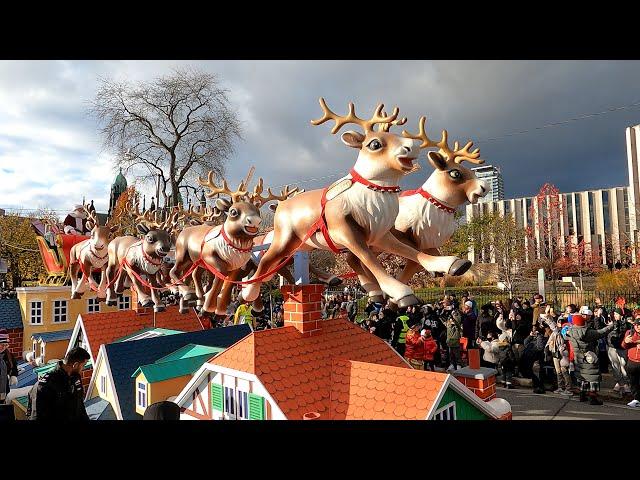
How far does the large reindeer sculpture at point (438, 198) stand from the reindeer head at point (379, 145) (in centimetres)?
11

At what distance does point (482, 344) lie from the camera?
742cm

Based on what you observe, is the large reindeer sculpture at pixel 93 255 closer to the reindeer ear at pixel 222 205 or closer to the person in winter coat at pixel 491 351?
the reindeer ear at pixel 222 205

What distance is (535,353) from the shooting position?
278 inches

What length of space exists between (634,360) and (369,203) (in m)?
6.36

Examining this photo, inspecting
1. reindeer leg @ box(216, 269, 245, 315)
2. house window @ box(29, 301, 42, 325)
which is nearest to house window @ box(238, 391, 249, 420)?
reindeer leg @ box(216, 269, 245, 315)

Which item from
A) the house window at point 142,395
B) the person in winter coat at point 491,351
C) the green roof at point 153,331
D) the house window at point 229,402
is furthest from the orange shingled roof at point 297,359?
the person in winter coat at point 491,351

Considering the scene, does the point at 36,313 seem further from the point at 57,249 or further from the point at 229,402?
the point at 229,402

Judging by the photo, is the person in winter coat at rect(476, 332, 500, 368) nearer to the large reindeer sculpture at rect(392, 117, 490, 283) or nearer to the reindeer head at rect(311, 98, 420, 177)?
the large reindeer sculpture at rect(392, 117, 490, 283)

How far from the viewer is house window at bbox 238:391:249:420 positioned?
11.6 ft

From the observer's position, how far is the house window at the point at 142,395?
5160 mm

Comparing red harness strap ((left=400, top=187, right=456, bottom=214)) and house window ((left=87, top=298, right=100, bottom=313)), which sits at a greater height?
red harness strap ((left=400, top=187, right=456, bottom=214))

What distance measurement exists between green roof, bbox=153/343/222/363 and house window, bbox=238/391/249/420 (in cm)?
205

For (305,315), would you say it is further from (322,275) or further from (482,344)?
(482,344)
